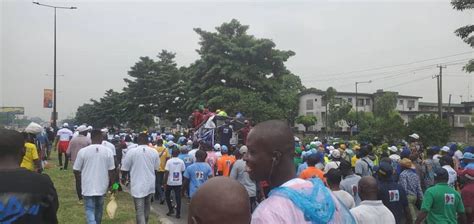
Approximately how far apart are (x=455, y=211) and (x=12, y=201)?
5530 millimetres

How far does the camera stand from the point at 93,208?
798cm

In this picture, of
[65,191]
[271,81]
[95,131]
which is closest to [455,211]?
[95,131]

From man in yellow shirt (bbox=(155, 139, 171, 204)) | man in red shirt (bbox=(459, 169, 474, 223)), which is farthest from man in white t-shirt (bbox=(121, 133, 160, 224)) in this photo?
man in red shirt (bbox=(459, 169, 474, 223))

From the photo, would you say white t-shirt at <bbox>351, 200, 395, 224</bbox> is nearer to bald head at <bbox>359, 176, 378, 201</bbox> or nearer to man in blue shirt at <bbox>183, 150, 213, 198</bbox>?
bald head at <bbox>359, 176, 378, 201</bbox>

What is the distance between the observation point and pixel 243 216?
2184 millimetres

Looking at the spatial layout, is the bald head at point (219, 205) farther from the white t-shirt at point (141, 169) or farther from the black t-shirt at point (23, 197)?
the white t-shirt at point (141, 169)

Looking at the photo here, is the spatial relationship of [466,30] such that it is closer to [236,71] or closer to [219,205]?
[236,71]

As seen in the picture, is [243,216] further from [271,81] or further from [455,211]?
[271,81]

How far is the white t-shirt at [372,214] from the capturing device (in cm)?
495

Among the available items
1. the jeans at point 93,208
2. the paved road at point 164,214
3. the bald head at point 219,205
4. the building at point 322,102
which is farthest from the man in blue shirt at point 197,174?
the building at point 322,102

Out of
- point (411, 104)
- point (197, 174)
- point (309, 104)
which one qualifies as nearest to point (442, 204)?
point (197, 174)

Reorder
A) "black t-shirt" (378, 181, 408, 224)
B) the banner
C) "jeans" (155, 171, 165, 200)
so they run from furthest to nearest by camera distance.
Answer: the banner, "jeans" (155, 171, 165, 200), "black t-shirt" (378, 181, 408, 224)

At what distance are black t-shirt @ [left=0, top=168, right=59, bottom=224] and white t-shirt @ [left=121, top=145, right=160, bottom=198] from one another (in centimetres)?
456

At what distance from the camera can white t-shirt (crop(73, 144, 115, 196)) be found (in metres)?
7.84
